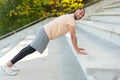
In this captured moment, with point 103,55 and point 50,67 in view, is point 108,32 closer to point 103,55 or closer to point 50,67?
point 50,67

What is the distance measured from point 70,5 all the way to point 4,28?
9.59ft

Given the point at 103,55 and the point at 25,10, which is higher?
the point at 103,55

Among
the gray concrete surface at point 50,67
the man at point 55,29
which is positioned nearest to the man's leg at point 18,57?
the man at point 55,29

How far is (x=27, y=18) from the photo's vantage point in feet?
41.6

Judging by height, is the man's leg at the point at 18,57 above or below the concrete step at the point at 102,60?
below

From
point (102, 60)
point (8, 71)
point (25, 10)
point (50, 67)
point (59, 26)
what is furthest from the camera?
point (25, 10)

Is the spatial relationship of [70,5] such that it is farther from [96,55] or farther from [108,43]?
[96,55]

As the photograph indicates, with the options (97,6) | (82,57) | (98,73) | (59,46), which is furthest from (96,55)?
(97,6)

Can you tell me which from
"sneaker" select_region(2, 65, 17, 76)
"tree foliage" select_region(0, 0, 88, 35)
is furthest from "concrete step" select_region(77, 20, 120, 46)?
"tree foliage" select_region(0, 0, 88, 35)

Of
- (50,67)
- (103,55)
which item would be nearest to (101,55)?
(103,55)

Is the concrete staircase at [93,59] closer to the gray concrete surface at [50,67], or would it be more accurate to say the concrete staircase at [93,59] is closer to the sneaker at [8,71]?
the gray concrete surface at [50,67]

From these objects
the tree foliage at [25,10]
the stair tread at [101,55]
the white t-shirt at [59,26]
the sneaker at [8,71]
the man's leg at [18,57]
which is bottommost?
the tree foliage at [25,10]

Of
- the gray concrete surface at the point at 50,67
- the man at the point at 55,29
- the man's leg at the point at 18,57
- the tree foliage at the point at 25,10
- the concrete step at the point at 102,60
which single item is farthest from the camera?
the tree foliage at the point at 25,10

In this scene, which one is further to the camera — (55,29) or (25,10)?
(25,10)
